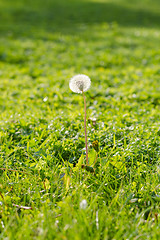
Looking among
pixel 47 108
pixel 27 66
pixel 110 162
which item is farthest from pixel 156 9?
pixel 110 162

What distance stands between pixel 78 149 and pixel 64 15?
12.6m

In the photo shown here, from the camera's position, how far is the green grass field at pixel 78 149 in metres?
1.61

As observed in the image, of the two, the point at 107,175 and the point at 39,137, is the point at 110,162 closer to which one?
the point at 107,175

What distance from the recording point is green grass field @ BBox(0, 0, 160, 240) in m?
1.61

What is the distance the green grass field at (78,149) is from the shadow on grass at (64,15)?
4.85 metres

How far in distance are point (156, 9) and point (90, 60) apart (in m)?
12.2

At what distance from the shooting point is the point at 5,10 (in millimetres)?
13312

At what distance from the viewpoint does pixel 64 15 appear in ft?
43.7

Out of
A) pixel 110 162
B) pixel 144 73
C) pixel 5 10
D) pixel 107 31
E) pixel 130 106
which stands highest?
pixel 5 10

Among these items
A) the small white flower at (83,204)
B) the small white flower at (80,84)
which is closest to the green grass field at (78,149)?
the small white flower at (83,204)

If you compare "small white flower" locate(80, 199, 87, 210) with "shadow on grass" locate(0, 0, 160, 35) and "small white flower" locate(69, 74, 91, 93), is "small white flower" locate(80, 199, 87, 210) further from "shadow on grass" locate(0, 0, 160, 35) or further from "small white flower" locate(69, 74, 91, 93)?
"shadow on grass" locate(0, 0, 160, 35)

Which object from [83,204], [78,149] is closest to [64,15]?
[78,149]

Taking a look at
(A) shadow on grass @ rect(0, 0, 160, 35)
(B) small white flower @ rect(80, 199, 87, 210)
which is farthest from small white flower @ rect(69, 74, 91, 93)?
(A) shadow on grass @ rect(0, 0, 160, 35)

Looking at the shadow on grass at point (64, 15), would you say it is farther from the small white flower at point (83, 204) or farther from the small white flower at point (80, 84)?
the small white flower at point (83, 204)
